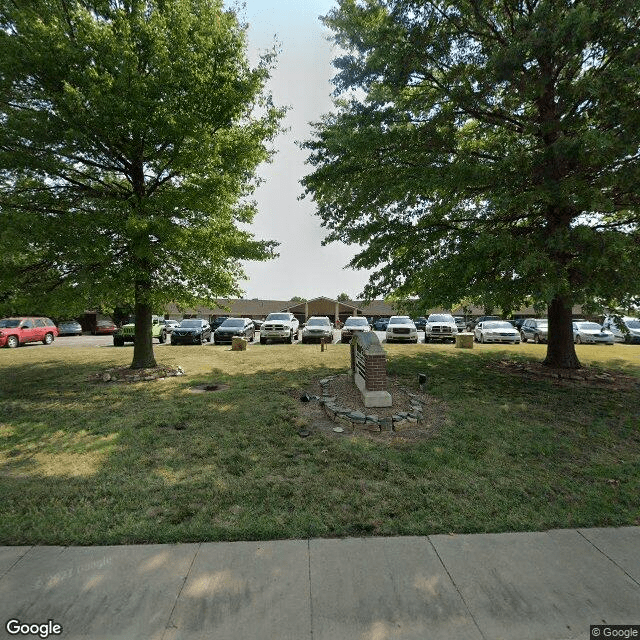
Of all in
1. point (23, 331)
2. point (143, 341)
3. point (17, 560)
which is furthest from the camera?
point (23, 331)

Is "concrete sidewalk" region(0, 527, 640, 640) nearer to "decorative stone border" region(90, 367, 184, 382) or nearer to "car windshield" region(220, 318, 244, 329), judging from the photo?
"decorative stone border" region(90, 367, 184, 382)

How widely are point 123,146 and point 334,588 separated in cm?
1054

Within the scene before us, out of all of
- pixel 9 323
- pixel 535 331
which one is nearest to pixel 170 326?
pixel 9 323

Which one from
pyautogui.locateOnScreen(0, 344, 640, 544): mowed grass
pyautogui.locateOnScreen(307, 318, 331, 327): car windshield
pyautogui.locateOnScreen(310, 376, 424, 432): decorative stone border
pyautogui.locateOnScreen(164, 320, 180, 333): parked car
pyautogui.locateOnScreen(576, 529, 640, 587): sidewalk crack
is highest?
pyautogui.locateOnScreen(307, 318, 331, 327): car windshield

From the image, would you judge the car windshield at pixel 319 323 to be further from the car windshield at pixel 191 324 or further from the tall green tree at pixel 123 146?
the tall green tree at pixel 123 146

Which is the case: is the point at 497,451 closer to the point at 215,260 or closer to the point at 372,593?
the point at 372,593

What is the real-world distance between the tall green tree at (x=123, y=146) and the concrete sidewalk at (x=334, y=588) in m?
6.72

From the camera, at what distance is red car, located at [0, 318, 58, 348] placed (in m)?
20.2

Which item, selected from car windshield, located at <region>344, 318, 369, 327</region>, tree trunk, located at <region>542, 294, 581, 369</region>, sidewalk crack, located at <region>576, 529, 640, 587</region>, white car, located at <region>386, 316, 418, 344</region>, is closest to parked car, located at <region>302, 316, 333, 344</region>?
car windshield, located at <region>344, 318, 369, 327</region>

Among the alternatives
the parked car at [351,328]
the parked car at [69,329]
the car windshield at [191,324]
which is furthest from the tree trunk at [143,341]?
the parked car at [69,329]

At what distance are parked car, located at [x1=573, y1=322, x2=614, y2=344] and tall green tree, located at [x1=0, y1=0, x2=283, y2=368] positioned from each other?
806 inches

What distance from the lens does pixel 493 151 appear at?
9430 mm

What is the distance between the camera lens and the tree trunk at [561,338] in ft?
34.8

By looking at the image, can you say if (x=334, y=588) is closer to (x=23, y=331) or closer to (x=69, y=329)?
(x=23, y=331)
